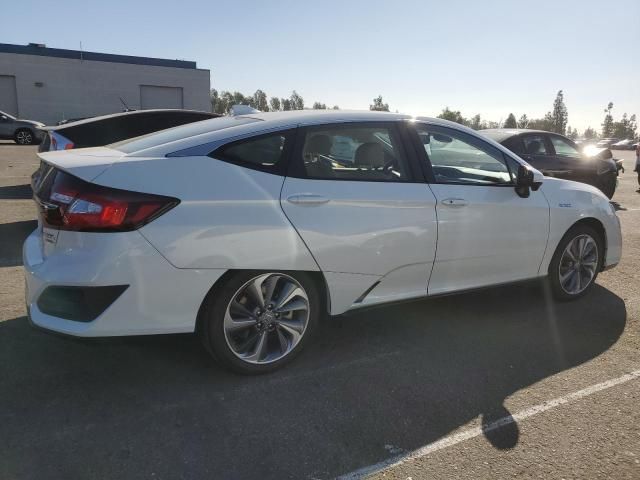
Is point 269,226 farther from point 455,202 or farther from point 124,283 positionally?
point 455,202

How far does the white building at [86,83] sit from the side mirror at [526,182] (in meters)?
38.5

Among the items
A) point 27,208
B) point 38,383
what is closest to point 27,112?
point 27,208

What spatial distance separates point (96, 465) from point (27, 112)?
40.0 meters

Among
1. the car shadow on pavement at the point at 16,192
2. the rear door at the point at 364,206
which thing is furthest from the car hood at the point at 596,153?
the car shadow on pavement at the point at 16,192

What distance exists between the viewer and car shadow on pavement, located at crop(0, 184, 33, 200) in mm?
9188

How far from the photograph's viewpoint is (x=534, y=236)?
430 centimetres

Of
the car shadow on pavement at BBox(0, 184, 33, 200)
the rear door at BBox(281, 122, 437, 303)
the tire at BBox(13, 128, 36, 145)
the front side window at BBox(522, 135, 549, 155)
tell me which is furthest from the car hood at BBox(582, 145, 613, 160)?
the tire at BBox(13, 128, 36, 145)

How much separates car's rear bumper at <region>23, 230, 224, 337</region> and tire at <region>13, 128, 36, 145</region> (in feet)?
81.6

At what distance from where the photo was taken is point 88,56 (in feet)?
125

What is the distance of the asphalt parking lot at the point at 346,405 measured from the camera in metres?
2.49

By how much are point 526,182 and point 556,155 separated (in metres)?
6.92

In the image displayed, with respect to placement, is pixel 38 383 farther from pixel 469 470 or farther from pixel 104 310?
pixel 469 470

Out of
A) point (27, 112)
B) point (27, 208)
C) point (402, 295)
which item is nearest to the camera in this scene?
point (402, 295)

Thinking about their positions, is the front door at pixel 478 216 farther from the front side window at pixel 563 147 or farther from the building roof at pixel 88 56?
the building roof at pixel 88 56
